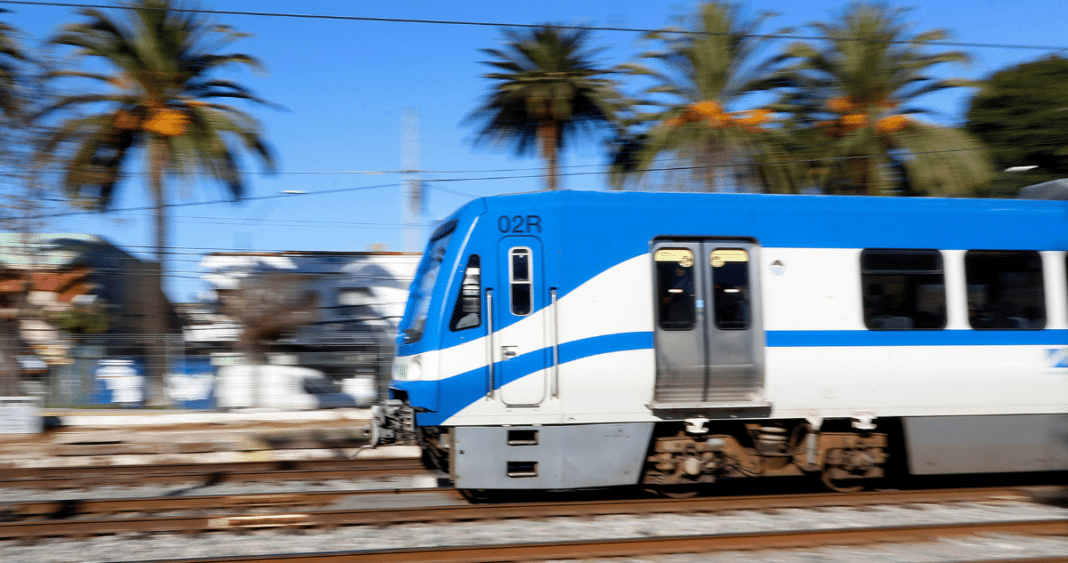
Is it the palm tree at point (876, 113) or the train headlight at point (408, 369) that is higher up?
the palm tree at point (876, 113)

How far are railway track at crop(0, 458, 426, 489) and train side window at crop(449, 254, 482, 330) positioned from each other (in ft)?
12.4

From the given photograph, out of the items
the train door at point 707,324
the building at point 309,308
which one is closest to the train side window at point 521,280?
the train door at point 707,324

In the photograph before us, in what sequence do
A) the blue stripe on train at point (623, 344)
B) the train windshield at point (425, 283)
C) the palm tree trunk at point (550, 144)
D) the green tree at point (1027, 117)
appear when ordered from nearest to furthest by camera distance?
the blue stripe on train at point (623, 344) < the train windshield at point (425, 283) < the palm tree trunk at point (550, 144) < the green tree at point (1027, 117)

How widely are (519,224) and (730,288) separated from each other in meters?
2.40

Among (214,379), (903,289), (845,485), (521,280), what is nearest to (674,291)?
(521,280)

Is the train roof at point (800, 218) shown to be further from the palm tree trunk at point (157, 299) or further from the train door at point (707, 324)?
the palm tree trunk at point (157, 299)

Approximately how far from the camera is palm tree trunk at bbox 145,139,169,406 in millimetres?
19250

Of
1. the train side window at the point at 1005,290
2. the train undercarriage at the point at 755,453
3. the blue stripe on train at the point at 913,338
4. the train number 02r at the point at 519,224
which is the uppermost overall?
the train number 02r at the point at 519,224

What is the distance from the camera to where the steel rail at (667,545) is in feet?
22.0

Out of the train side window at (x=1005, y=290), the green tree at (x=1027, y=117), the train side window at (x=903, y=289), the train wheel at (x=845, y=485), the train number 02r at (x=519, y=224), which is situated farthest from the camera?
the green tree at (x=1027, y=117)

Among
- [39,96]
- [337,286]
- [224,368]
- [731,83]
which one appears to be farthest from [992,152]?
[39,96]

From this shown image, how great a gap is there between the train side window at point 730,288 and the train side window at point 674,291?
0.89 ft

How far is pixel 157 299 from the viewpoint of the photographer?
20.7 meters

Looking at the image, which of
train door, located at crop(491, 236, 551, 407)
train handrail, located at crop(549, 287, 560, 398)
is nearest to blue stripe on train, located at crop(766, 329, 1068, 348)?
train handrail, located at crop(549, 287, 560, 398)
